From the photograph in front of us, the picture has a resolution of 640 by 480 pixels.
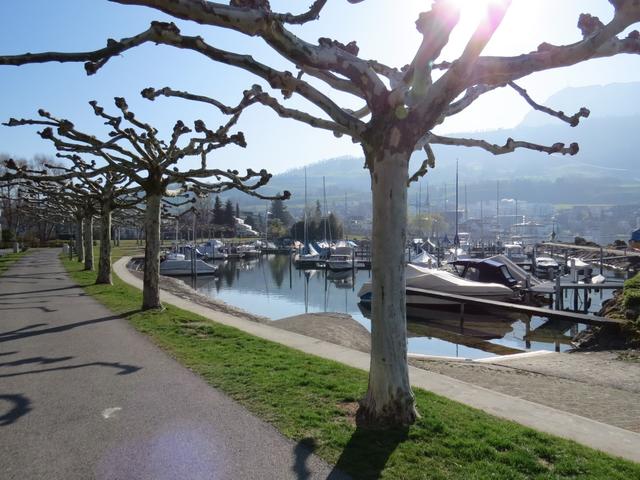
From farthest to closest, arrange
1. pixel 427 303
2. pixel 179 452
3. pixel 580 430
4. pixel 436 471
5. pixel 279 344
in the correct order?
pixel 427 303
pixel 279 344
pixel 580 430
pixel 179 452
pixel 436 471

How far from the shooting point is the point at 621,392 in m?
9.12

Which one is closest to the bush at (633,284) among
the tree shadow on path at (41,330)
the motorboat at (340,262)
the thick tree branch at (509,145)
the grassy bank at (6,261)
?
the thick tree branch at (509,145)

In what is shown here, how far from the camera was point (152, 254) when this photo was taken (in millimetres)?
15367

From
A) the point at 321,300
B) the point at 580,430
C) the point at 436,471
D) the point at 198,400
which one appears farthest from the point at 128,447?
the point at 321,300

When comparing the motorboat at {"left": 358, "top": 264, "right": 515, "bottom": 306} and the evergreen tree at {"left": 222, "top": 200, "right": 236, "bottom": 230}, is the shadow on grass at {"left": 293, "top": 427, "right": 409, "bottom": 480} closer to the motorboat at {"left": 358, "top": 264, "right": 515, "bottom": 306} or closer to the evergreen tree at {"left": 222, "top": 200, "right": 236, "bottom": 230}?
the motorboat at {"left": 358, "top": 264, "right": 515, "bottom": 306}

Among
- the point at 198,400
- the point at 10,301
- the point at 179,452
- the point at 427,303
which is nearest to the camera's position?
the point at 179,452

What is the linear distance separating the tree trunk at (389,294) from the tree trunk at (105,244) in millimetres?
18676

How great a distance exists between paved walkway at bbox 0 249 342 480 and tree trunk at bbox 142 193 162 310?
4521mm

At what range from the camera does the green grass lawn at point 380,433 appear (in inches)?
199

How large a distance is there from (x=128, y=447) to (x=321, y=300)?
31517 millimetres

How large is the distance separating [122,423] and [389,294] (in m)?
3.54

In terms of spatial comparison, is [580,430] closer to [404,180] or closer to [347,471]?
[347,471]

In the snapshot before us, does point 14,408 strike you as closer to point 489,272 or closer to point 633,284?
point 633,284

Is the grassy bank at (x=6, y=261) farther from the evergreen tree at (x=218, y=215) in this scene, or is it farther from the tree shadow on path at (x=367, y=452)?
the evergreen tree at (x=218, y=215)
